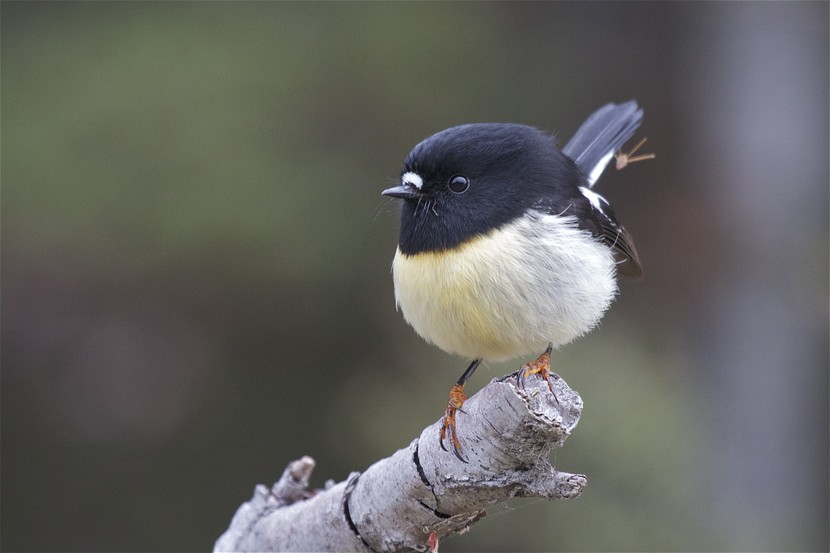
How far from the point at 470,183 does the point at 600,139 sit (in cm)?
112

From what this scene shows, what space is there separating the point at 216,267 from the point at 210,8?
1512mm

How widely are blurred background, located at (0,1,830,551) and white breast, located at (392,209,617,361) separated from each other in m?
1.39

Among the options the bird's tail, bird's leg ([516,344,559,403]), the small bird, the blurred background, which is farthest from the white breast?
the blurred background

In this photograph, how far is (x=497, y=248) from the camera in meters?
2.67

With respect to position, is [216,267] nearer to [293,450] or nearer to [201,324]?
[201,324]

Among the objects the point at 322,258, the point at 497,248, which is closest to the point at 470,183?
the point at 497,248

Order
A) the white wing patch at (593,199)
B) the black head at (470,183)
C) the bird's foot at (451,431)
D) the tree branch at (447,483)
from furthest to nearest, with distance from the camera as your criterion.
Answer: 1. the white wing patch at (593,199)
2. the black head at (470,183)
3. the bird's foot at (451,431)
4. the tree branch at (447,483)

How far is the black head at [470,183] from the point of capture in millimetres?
2785

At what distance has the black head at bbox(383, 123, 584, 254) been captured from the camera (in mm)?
2785

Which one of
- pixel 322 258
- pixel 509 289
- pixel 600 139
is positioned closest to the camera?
pixel 509 289

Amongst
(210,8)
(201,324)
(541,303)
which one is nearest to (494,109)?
(210,8)

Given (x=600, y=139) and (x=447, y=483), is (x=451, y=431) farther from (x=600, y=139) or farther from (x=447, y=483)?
(x=600, y=139)

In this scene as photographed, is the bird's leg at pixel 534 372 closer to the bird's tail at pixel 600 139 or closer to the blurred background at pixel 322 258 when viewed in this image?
the bird's tail at pixel 600 139

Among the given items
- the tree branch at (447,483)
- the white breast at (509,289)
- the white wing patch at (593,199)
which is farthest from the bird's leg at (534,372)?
the white wing patch at (593,199)
